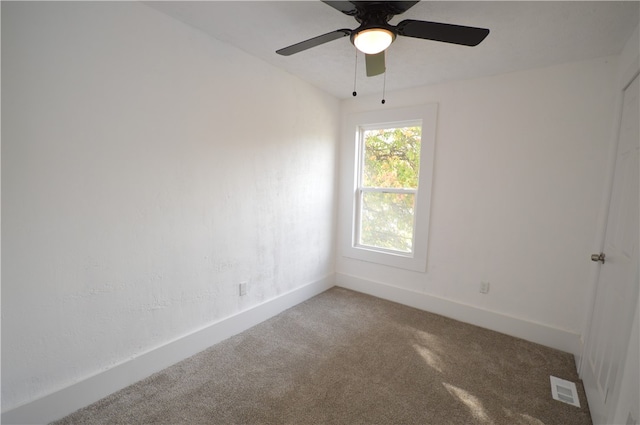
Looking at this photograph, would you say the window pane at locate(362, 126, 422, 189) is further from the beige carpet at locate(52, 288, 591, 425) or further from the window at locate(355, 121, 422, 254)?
the beige carpet at locate(52, 288, 591, 425)

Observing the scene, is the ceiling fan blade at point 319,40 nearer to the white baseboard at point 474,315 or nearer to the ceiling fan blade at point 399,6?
the ceiling fan blade at point 399,6

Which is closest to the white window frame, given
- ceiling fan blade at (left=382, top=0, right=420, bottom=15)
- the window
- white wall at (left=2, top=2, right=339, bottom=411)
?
the window

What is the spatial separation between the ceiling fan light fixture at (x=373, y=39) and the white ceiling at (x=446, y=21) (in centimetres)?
33

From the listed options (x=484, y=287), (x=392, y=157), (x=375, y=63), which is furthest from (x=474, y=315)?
(x=375, y=63)

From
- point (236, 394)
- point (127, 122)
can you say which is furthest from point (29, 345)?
point (127, 122)

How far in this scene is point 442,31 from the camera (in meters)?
1.43

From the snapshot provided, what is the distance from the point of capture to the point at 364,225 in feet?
11.7

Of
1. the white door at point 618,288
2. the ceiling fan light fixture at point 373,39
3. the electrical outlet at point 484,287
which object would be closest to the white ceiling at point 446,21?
the ceiling fan light fixture at point 373,39

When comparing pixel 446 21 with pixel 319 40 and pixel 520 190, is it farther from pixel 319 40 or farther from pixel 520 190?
pixel 520 190

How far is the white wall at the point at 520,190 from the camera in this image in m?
2.27

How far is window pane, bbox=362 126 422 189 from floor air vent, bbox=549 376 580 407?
1933mm

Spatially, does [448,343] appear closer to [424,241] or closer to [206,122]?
[424,241]

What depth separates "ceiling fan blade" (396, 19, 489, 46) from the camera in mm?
1371

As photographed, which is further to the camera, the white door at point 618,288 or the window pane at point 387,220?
the window pane at point 387,220
